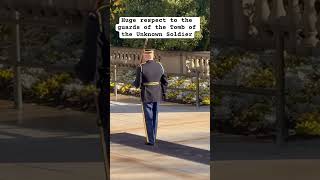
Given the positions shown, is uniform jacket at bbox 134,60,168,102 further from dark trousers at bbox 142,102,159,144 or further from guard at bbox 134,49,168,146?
dark trousers at bbox 142,102,159,144

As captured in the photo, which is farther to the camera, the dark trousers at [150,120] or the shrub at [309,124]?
the dark trousers at [150,120]

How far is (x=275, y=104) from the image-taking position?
24.7 feet

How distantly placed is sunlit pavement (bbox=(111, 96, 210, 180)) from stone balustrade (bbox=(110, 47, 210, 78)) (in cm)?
470

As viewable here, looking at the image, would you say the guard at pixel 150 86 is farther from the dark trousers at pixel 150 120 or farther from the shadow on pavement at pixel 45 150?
the shadow on pavement at pixel 45 150

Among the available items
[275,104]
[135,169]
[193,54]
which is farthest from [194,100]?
[275,104]

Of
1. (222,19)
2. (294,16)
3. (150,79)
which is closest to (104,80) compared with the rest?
(222,19)

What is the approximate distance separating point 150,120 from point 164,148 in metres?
0.52

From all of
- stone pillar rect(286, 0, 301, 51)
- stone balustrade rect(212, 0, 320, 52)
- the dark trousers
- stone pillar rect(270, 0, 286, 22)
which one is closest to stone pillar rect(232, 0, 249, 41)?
stone balustrade rect(212, 0, 320, 52)

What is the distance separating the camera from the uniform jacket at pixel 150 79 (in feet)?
34.5

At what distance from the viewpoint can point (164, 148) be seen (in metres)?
10.4

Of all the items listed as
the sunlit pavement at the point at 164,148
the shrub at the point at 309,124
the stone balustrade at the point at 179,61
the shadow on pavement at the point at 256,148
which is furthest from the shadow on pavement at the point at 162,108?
the shrub at the point at 309,124

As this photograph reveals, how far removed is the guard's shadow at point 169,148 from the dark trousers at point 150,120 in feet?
0.51

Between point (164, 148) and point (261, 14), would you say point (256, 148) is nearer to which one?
point (261, 14)

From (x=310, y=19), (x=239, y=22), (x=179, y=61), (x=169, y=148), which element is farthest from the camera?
(x=179, y=61)
